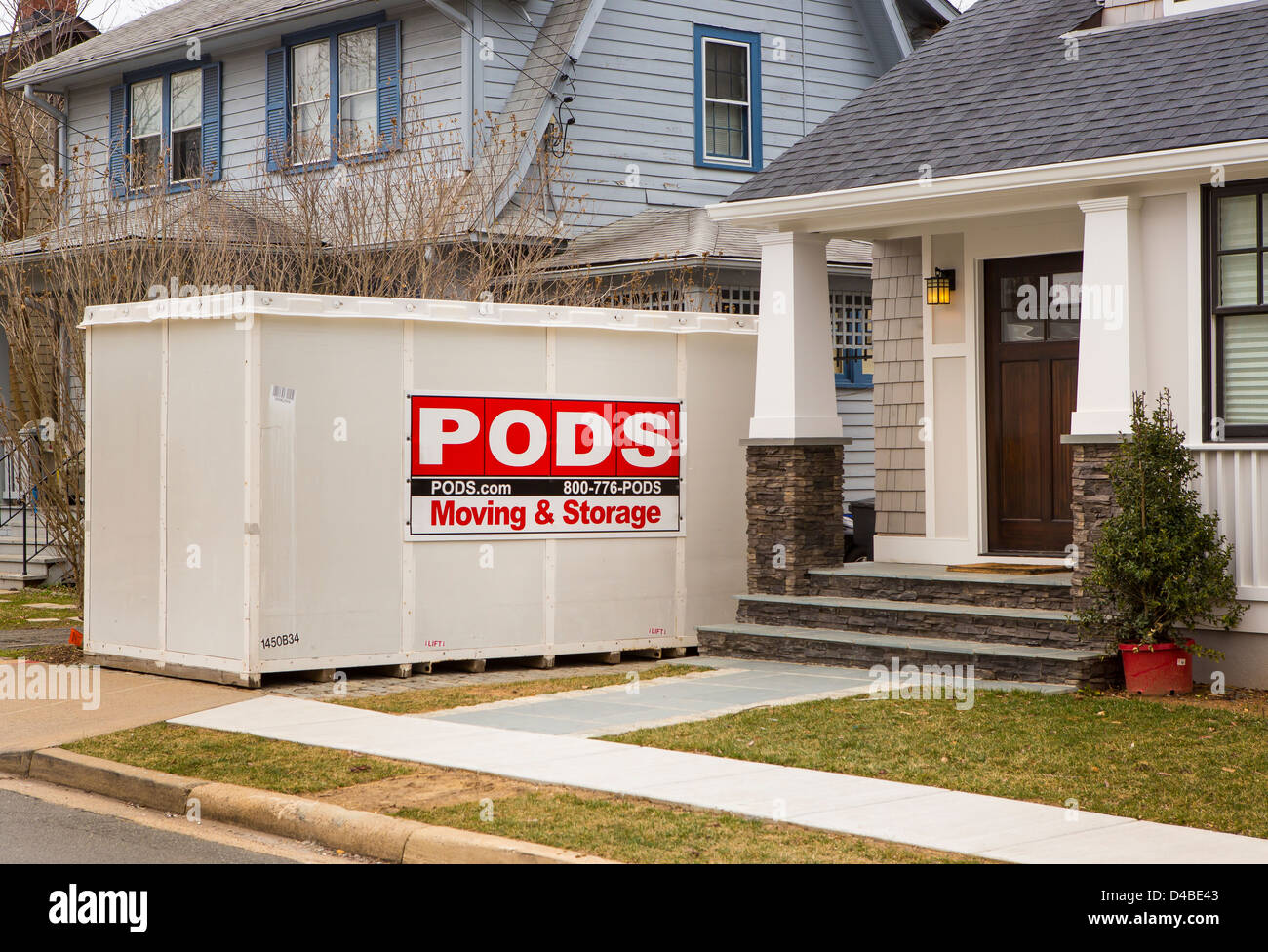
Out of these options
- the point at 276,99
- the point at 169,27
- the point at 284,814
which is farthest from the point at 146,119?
the point at 284,814

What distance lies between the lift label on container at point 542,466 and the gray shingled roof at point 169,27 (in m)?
9.16

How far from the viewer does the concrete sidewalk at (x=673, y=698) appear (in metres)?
10.0

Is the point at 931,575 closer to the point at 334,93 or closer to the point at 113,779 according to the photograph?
the point at 113,779

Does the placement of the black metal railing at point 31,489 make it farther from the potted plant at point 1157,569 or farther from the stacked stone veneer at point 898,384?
the potted plant at point 1157,569

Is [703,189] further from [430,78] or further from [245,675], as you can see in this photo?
[245,675]

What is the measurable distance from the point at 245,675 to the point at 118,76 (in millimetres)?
15168

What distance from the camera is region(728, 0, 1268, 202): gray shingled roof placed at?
11.3m

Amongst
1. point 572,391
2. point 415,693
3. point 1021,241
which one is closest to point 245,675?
point 415,693

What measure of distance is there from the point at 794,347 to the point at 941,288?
69.5 inches

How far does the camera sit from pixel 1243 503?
11.0m

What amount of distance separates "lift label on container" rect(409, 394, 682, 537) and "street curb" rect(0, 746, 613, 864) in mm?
3703

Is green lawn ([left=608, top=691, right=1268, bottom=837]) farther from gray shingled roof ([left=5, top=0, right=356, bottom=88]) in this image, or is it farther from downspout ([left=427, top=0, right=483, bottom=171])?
gray shingled roof ([left=5, top=0, right=356, bottom=88])

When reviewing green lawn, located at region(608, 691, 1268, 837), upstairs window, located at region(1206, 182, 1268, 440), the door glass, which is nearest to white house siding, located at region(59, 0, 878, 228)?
the door glass

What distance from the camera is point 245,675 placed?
37.4ft
